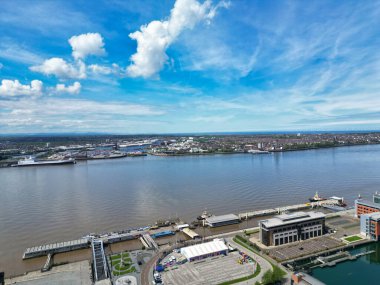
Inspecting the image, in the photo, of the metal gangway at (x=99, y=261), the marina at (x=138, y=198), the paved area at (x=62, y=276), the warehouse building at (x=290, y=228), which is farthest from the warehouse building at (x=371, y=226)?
the paved area at (x=62, y=276)

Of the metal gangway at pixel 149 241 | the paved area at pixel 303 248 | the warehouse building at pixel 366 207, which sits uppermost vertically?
the warehouse building at pixel 366 207

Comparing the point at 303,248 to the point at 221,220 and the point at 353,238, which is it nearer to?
the point at 353,238

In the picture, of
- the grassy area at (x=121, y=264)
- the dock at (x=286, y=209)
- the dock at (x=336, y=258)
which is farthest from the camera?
the dock at (x=286, y=209)

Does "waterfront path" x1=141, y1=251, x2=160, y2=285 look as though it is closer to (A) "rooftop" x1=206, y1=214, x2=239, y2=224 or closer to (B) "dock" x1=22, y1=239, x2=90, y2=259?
(B) "dock" x1=22, y1=239, x2=90, y2=259

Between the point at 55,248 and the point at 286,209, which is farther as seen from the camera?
the point at 286,209

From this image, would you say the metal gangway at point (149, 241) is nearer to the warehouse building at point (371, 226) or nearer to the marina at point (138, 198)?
the marina at point (138, 198)

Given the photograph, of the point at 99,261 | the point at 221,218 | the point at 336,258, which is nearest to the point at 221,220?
the point at 221,218

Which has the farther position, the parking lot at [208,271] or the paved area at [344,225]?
the paved area at [344,225]
